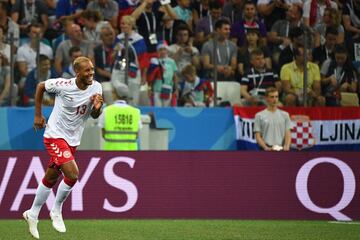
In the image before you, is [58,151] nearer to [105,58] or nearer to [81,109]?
[81,109]

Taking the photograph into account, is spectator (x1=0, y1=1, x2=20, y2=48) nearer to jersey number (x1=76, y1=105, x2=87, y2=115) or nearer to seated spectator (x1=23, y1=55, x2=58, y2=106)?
seated spectator (x1=23, y1=55, x2=58, y2=106)

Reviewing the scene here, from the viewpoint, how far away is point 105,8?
744 inches

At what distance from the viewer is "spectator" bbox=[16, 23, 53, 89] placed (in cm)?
1734

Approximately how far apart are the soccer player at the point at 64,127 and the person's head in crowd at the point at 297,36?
24.2 ft

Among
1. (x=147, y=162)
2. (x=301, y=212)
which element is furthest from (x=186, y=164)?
(x=301, y=212)

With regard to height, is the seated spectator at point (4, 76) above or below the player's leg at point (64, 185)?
above

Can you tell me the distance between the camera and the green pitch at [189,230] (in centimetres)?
1181

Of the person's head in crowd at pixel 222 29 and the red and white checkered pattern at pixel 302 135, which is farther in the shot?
the red and white checkered pattern at pixel 302 135

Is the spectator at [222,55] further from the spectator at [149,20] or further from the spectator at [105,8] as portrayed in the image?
the spectator at [105,8]

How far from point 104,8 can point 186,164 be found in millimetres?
4756

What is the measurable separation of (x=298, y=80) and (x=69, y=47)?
4352mm

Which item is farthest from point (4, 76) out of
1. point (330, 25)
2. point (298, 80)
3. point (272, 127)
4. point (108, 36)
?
point (330, 25)

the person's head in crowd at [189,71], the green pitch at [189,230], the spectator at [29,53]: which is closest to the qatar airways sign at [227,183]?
the green pitch at [189,230]

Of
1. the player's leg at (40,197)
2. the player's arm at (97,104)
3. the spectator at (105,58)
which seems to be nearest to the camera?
the player's arm at (97,104)
